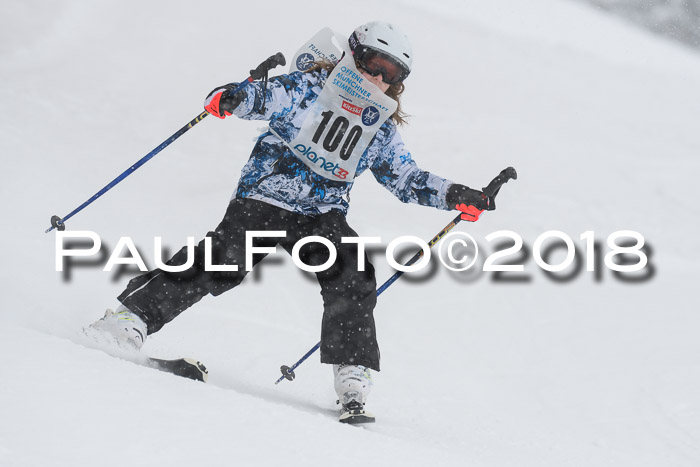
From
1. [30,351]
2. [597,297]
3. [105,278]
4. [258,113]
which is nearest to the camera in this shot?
[30,351]

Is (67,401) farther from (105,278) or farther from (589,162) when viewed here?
(589,162)

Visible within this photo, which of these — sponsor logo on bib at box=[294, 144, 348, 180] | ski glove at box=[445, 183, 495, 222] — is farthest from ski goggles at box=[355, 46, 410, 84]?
ski glove at box=[445, 183, 495, 222]

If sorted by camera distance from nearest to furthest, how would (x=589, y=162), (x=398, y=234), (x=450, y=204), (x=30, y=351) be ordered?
1. (x=30, y=351)
2. (x=450, y=204)
3. (x=398, y=234)
4. (x=589, y=162)

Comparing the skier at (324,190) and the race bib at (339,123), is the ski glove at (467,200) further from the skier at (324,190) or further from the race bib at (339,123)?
the race bib at (339,123)

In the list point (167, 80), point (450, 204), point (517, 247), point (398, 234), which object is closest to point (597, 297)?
point (517, 247)

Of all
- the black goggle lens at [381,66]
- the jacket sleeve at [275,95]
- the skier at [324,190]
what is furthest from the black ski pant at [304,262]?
the black goggle lens at [381,66]

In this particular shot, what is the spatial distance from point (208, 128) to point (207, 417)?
21.1 feet

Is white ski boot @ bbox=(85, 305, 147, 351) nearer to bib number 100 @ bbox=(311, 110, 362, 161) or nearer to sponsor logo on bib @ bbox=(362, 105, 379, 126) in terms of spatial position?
bib number 100 @ bbox=(311, 110, 362, 161)

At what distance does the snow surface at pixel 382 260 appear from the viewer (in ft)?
7.23

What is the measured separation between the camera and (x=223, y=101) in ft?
9.91

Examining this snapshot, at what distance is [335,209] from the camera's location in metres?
3.36

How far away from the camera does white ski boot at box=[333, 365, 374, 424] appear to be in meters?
2.96

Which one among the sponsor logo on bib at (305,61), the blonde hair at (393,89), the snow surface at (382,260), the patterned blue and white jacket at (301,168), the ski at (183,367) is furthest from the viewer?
the sponsor logo on bib at (305,61)

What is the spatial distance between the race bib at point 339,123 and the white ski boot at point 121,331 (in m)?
0.91
